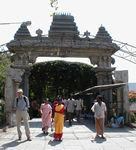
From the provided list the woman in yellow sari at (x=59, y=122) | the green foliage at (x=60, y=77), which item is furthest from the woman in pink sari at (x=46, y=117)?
the green foliage at (x=60, y=77)

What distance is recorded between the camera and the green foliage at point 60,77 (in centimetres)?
2658

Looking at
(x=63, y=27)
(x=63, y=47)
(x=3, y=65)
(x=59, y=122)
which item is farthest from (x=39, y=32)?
(x=59, y=122)

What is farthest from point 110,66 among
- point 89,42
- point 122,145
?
point 122,145

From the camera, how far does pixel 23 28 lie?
16.9m

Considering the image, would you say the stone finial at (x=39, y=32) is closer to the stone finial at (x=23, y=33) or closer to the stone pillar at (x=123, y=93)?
the stone finial at (x=23, y=33)

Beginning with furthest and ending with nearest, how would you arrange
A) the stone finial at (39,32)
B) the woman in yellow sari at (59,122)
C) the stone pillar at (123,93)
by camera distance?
the stone finial at (39,32), the stone pillar at (123,93), the woman in yellow sari at (59,122)

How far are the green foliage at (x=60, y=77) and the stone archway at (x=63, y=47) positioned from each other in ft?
32.0

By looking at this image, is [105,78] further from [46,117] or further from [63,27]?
[46,117]

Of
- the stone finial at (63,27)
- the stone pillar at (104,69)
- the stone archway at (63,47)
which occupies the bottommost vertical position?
the stone pillar at (104,69)

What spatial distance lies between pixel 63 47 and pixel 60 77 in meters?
11.8

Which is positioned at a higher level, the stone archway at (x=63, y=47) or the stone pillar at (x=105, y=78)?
the stone archway at (x=63, y=47)

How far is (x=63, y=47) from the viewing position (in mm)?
15820

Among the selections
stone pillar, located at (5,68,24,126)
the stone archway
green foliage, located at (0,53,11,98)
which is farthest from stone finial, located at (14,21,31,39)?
green foliage, located at (0,53,11,98)

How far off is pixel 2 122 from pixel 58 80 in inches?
608
